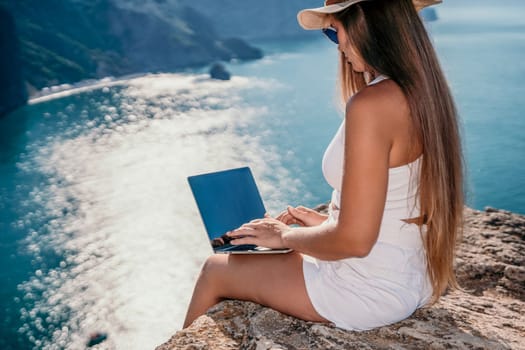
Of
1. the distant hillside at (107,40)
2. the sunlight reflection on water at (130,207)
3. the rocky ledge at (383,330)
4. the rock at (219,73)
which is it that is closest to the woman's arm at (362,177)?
the rocky ledge at (383,330)

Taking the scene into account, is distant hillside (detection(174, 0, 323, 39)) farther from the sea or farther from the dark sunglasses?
the dark sunglasses

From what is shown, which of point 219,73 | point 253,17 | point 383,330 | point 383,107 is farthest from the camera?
point 253,17

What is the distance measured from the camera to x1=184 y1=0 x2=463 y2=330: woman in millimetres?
1653

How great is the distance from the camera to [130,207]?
33062 millimetres

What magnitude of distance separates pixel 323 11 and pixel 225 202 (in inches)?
39.7

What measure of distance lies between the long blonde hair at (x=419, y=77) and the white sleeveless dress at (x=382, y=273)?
0.08 m

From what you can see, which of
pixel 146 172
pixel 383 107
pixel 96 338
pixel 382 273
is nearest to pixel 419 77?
pixel 383 107

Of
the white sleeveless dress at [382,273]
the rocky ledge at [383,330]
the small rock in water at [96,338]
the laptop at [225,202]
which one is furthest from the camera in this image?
the small rock in water at [96,338]

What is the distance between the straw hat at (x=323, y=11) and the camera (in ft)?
5.54

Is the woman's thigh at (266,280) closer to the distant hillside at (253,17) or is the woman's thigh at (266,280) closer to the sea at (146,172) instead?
the sea at (146,172)

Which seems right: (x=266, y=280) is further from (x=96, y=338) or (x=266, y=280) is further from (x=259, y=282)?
(x=96, y=338)

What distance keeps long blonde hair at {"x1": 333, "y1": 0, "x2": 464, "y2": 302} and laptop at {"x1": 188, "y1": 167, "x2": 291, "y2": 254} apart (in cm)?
78

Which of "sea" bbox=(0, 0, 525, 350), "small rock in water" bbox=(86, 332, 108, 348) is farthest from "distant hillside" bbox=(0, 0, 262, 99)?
"small rock in water" bbox=(86, 332, 108, 348)

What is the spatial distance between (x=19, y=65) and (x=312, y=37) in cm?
6315
